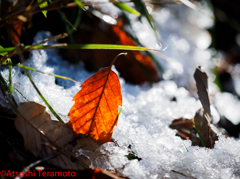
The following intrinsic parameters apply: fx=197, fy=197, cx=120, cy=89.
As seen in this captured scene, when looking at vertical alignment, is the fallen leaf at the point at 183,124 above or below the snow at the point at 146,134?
below

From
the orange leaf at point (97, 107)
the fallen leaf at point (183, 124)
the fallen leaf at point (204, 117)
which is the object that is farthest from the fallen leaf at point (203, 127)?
the orange leaf at point (97, 107)

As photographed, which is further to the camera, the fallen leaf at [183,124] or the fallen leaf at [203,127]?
the fallen leaf at [183,124]

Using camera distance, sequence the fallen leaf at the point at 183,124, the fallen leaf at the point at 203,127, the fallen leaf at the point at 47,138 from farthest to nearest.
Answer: the fallen leaf at the point at 183,124 → the fallen leaf at the point at 203,127 → the fallen leaf at the point at 47,138

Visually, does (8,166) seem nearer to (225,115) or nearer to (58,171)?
(58,171)

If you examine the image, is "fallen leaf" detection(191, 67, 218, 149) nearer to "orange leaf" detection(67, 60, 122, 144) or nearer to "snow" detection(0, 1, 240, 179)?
"snow" detection(0, 1, 240, 179)

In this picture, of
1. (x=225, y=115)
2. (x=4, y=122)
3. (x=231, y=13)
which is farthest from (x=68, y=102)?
(x=231, y=13)

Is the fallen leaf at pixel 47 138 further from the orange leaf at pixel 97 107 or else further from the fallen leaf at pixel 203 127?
the fallen leaf at pixel 203 127

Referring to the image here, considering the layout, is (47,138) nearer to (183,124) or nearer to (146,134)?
(146,134)
